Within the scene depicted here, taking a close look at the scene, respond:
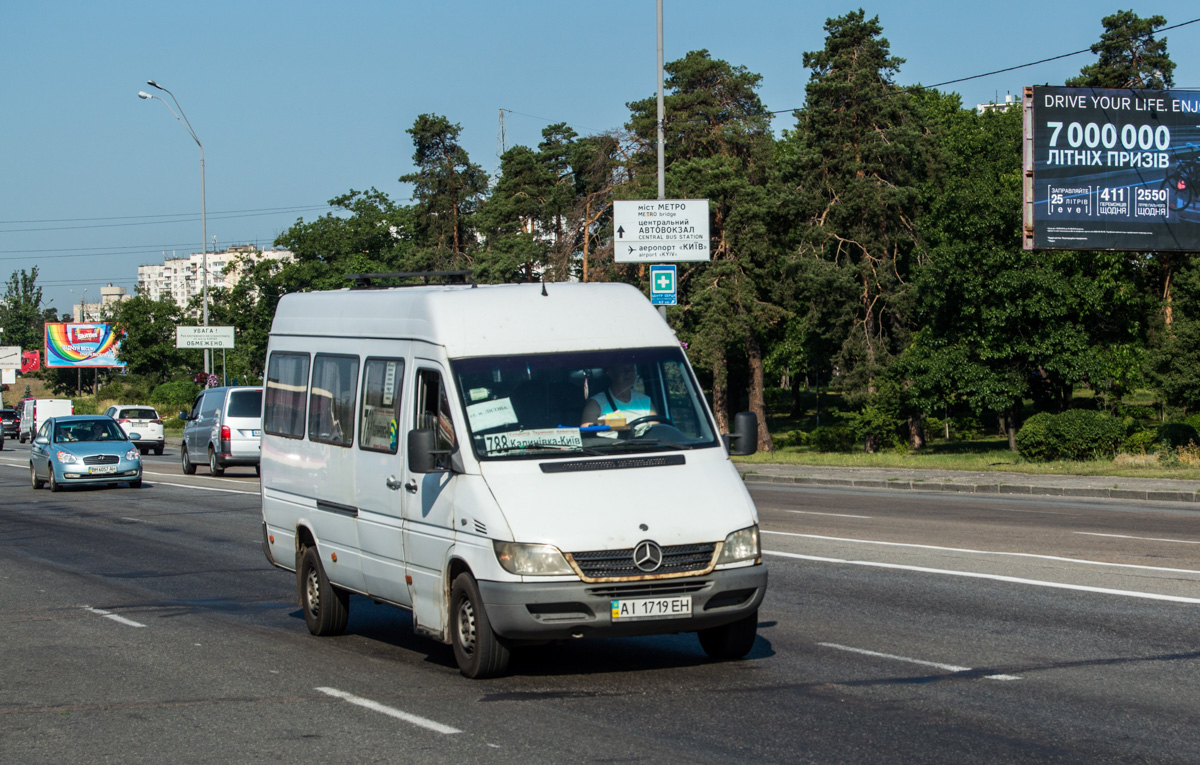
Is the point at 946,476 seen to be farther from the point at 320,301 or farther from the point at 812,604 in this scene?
the point at 320,301

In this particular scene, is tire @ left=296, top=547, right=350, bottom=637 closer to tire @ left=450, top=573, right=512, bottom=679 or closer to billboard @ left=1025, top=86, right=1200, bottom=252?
tire @ left=450, top=573, right=512, bottom=679

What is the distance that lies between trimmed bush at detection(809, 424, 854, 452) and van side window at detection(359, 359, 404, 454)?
44928 mm

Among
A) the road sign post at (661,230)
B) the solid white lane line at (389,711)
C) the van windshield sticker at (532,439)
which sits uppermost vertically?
the road sign post at (661,230)

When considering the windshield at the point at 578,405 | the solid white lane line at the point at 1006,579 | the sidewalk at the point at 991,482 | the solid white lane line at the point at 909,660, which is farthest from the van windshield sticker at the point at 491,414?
the sidewalk at the point at 991,482

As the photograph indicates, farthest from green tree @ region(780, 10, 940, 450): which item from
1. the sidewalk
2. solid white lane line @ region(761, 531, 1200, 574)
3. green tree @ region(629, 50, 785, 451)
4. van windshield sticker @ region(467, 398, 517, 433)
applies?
van windshield sticker @ region(467, 398, 517, 433)

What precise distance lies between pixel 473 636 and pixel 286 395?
12.9ft

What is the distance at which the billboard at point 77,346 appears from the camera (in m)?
122

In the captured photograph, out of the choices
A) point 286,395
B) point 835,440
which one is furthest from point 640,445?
point 835,440

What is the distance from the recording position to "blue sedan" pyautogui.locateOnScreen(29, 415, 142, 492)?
28.2m

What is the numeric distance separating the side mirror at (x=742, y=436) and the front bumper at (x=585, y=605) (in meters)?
1.16

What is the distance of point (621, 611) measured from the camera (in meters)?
7.21

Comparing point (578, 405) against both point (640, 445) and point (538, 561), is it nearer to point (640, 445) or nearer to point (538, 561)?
point (640, 445)

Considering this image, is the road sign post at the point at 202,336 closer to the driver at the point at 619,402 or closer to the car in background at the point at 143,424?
the car in background at the point at 143,424

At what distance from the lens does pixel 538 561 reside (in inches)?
283
